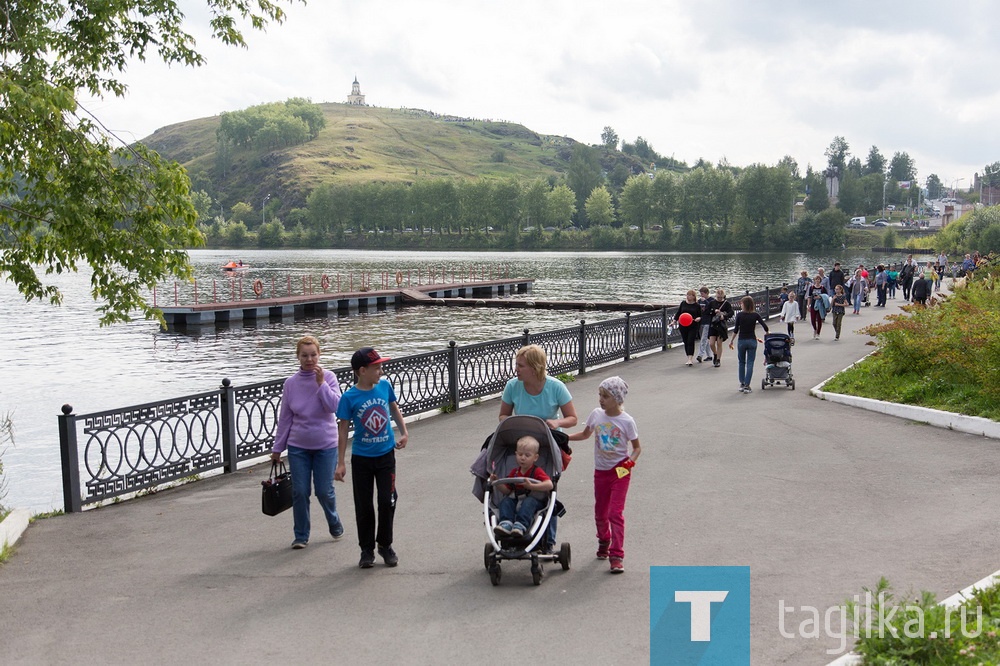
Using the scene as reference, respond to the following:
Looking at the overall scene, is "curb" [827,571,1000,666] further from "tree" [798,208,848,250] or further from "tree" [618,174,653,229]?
"tree" [618,174,653,229]

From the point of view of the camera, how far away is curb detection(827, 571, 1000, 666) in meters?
5.28

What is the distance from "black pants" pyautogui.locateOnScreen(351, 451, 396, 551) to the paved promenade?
285mm

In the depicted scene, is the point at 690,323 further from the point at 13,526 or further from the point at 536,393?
the point at 13,526

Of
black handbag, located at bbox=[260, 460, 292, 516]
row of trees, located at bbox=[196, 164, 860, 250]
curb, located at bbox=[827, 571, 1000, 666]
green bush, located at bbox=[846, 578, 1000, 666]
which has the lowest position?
curb, located at bbox=[827, 571, 1000, 666]

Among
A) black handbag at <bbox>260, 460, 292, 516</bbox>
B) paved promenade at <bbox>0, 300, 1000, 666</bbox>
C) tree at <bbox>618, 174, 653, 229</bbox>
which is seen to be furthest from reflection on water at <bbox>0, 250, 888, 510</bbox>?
tree at <bbox>618, 174, 653, 229</bbox>

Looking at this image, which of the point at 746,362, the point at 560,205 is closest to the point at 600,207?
the point at 560,205

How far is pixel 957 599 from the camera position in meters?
6.12

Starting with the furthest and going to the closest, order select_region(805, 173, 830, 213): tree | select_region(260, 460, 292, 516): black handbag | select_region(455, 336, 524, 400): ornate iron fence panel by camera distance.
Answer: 1. select_region(805, 173, 830, 213): tree
2. select_region(455, 336, 524, 400): ornate iron fence panel
3. select_region(260, 460, 292, 516): black handbag

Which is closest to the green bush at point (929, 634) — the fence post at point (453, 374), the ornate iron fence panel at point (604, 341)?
the fence post at point (453, 374)

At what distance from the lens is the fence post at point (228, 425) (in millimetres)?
11438

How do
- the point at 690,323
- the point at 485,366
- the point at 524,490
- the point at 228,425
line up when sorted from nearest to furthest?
the point at 524,490 < the point at 228,425 < the point at 485,366 < the point at 690,323

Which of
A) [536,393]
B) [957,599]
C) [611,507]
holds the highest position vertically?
[536,393]

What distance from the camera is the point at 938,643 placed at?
5.17 meters

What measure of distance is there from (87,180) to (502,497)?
6.80m
